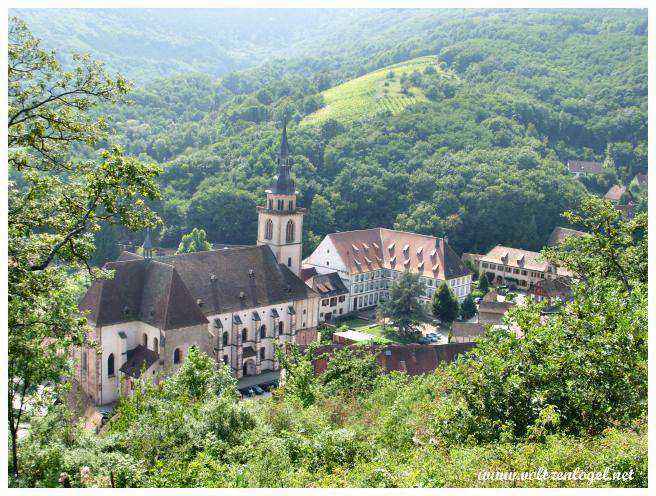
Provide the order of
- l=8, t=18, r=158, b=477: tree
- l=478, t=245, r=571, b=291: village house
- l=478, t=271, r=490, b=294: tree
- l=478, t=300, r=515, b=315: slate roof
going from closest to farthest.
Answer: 1. l=8, t=18, r=158, b=477: tree
2. l=478, t=300, r=515, b=315: slate roof
3. l=478, t=271, r=490, b=294: tree
4. l=478, t=245, r=571, b=291: village house

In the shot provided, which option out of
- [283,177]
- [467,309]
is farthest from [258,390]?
[467,309]

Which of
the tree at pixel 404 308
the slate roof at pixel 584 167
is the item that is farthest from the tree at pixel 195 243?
the slate roof at pixel 584 167

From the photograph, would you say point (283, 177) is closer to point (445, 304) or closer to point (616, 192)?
point (445, 304)

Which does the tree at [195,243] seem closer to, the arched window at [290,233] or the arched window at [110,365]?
the arched window at [290,233]

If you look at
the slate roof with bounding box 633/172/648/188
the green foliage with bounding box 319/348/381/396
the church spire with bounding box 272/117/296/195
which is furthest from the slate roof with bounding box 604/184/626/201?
the green foliage with bounding box 319/348/381/396

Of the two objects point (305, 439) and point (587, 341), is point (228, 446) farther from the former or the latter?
point (587, 341)

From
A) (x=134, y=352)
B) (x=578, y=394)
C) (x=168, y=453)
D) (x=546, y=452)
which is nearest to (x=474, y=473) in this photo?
(x=546, y=452)

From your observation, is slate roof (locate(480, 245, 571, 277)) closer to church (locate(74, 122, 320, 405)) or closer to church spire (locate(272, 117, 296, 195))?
church (locate(74, 122, 320, 405))

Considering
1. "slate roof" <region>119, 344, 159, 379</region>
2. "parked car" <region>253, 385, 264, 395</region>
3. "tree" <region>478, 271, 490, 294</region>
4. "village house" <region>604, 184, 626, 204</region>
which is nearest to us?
"slate roof" <region>119, 344, 159, 379</region>
